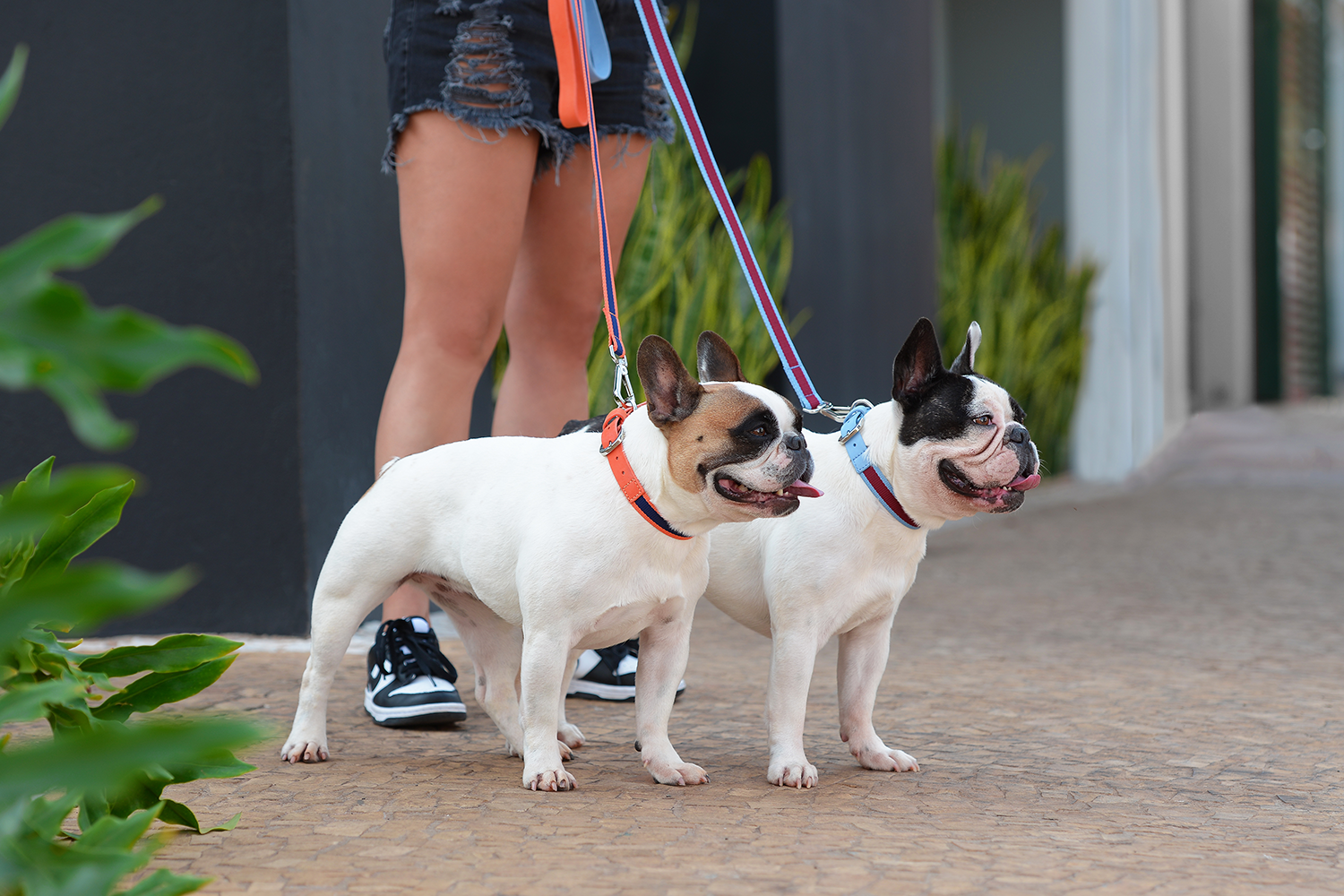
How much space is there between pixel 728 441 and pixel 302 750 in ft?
2.76

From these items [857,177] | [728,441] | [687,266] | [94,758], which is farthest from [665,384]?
[857,177]

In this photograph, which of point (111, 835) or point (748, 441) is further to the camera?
point (748, 441)

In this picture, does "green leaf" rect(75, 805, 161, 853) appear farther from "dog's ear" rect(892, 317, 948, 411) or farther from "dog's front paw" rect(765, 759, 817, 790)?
"dog's ear" rect(892, 317, 948, 411)

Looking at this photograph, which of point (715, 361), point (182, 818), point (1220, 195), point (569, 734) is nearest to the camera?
point (182, 818)

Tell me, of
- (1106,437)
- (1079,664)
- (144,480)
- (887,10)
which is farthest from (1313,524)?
(144,480)

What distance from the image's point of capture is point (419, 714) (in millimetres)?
2268

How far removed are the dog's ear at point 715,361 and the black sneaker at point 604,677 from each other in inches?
31.3

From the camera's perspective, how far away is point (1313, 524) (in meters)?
5.54

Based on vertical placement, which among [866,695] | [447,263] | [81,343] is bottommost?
[866,695]

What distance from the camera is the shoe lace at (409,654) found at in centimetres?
233

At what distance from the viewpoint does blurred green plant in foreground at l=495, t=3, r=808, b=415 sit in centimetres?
385

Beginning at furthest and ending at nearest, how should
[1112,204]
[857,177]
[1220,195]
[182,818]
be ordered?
[1220,195] < [1112,204] < [857,177] < [182,818]

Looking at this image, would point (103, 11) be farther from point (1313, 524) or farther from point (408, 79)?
point (1313, 524)

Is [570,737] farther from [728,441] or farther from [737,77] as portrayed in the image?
[737,77]
